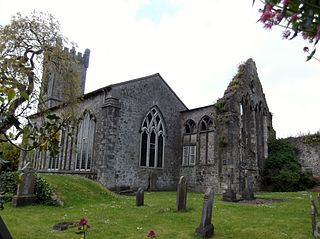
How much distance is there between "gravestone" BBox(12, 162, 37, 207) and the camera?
12664mm

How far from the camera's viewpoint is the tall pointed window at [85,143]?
2194 centimetres

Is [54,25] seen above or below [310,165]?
above

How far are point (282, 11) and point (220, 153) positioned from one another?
19.8m

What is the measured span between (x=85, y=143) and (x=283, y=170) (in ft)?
48.6

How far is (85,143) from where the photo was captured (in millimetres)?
22719

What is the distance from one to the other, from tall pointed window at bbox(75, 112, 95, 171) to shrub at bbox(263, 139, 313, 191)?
13546 mm

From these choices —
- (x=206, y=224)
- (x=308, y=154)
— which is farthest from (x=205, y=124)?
(x=206, y=224)

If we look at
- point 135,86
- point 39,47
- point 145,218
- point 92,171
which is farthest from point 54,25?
point 145,218

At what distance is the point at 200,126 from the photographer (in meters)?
23.9

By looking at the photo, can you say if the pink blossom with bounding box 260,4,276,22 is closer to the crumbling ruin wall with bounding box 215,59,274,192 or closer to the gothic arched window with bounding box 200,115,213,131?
the crumbling ruin wall with bounding box 215,59,274,192

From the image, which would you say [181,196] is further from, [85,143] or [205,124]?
[85,143]

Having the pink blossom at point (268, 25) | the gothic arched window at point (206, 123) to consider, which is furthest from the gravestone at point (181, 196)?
the gothic arched window at point (206, 123)

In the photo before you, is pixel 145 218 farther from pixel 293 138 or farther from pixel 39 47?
pixel 293 138

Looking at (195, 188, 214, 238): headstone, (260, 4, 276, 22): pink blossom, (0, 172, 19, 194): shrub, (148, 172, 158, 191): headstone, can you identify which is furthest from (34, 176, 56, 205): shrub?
(260, 4, 276, 22): pink blossom
